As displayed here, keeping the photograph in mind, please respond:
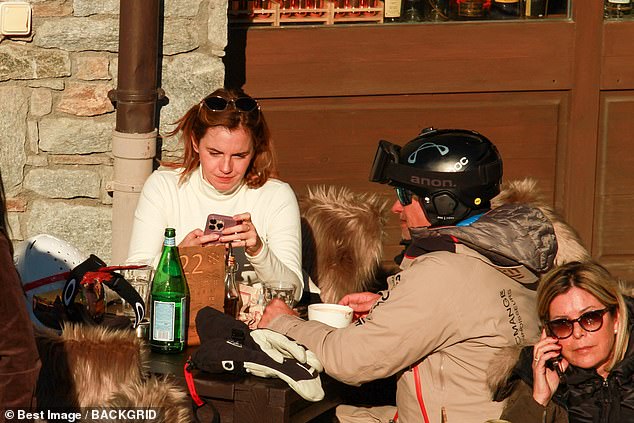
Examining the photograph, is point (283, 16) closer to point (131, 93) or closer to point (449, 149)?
point (131, 93)

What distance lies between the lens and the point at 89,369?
3.77 meters

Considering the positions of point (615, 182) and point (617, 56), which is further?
point (615, 182)

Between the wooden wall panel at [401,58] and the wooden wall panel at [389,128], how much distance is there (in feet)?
0.24

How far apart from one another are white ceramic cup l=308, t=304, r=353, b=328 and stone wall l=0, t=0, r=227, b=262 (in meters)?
2.17

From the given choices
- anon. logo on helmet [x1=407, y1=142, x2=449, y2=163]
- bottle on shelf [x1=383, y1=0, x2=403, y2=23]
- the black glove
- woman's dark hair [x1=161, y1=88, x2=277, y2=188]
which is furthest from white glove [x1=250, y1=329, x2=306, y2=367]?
bottle on shelf [x1=383, y1=0, x2=403, y2=23]

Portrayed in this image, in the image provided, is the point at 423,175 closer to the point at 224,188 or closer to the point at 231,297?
the point at 231,297

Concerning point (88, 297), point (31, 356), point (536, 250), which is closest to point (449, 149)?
point (536, 250)

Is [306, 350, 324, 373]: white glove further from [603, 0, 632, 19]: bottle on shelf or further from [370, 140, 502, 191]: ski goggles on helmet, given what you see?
[603, 0, 632, 19]: bottle on shelf

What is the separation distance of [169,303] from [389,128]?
3.08 meters

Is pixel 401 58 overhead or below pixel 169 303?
overhead

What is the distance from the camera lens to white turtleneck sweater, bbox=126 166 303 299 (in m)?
5.03

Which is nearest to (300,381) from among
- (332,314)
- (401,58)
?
(332,314)

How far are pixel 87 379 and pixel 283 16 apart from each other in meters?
3.60

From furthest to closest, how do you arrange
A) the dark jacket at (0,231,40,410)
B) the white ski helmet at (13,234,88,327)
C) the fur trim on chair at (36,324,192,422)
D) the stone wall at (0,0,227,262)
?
the stone wall at (0,0,227,262) < the white ski helmet at (13,234,88,327) < the fur trim on chair at (36,324,192,422) < the dark jacket at (0,231,40,410)
